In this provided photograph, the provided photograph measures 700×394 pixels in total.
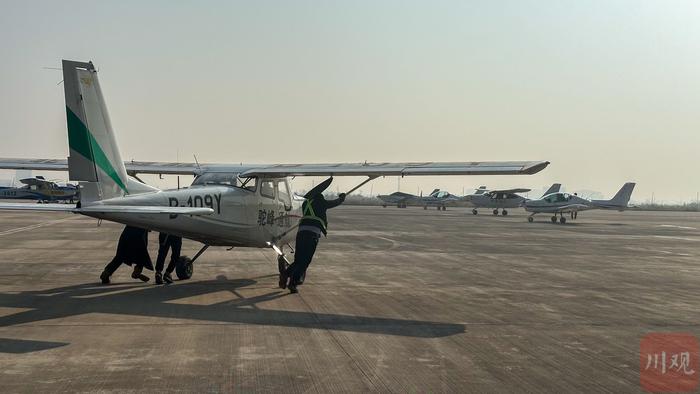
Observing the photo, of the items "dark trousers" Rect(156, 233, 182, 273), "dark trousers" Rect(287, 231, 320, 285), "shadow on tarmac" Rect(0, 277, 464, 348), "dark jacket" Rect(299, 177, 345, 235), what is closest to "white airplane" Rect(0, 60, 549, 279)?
"dark trousers" Rect(156, 233, 182, 273)

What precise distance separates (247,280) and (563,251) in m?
14.1

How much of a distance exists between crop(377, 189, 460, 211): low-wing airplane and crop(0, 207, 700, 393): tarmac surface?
2539 inches

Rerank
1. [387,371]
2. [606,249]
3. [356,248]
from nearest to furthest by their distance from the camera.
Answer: [387,371], [356,248], [606,249]

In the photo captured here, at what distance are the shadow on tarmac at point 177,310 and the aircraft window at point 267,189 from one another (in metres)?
2.33

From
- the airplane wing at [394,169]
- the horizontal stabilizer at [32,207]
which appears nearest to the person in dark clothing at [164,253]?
the airplane wing at [394,169]

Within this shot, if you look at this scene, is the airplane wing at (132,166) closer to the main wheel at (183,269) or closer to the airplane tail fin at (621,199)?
the main wheel at (183,269)

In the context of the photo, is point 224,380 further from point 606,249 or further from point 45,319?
point 606,249

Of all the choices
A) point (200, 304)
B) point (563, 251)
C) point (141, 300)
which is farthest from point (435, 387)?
point (563, 251)

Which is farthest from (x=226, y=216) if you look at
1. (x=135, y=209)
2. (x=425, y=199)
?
(x=425, y=199)

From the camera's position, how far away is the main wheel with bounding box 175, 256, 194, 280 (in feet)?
46.8

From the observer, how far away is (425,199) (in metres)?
88.1

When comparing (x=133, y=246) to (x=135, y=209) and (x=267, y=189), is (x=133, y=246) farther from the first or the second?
(x=267, y=189)

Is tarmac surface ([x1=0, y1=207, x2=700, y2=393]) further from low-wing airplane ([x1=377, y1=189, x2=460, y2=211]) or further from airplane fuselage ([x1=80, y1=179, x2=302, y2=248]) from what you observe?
low-wing airplane ([x1=377, y1=189, x2=460, y2=211])

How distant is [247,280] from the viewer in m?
14.5
